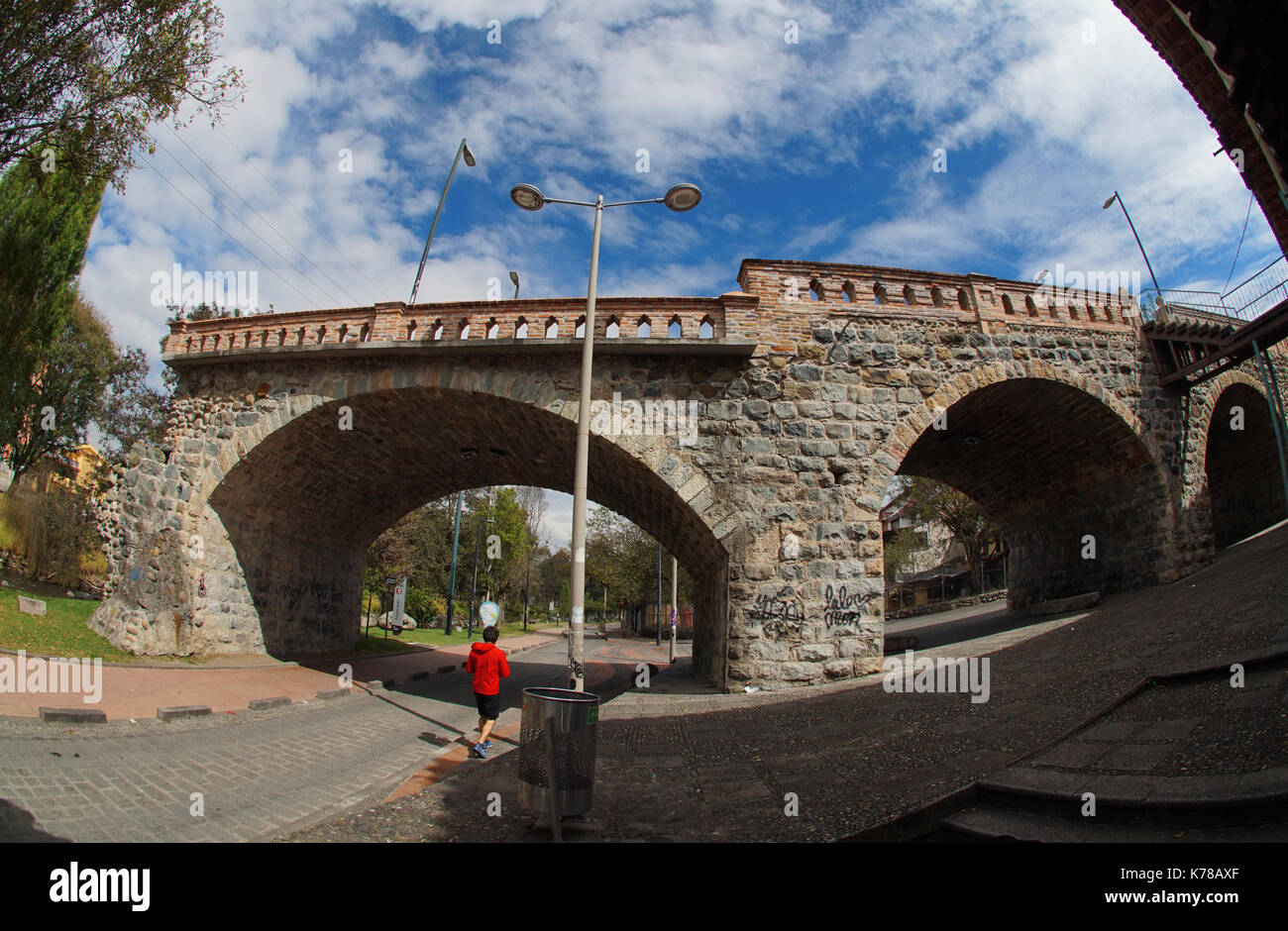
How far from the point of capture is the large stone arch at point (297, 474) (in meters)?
10.2

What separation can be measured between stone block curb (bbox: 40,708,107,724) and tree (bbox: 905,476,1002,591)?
98.9 ft

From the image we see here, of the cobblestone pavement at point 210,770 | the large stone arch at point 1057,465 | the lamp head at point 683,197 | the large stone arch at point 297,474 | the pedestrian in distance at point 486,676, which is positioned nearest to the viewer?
the cobblestone pavement at point 210,770

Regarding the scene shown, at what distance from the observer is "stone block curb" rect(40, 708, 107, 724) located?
6652mm

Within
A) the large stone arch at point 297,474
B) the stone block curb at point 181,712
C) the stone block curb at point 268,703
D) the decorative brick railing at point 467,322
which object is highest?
the decorative brick railing at point 467,322

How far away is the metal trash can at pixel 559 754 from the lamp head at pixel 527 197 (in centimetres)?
706

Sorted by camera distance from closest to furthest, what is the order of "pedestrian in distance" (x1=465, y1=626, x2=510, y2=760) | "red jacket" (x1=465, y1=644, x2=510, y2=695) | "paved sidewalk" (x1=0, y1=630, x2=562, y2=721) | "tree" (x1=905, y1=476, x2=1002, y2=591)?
1. "pedestrian in distance" (x1=465, y1=626, x2=510, y2=760)
2. "red jacket" (x1=465, y1=644, x2=510, y2=695)
3. "paved sidewalk" (x1=0, y1=630, x2=562, y2=721)
4. "tree" (x1=905, y1=476, x2=1002, y2=591)

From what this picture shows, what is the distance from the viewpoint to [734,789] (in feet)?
15.3

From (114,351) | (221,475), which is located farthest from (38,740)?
(114,351)

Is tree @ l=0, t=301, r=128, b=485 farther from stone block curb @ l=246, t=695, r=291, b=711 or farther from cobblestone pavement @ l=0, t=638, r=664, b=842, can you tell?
cobblestone pavement @ l=0, t=638, r=664, b=842

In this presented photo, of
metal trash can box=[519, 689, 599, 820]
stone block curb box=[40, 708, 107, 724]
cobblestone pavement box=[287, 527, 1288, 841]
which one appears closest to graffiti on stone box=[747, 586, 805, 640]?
cobblestone pavement box=[287, 527, 1288, 841]

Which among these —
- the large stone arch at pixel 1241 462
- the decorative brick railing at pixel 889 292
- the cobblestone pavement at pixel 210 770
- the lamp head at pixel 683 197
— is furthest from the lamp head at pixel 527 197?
the large stone arch at pixel 1241 462

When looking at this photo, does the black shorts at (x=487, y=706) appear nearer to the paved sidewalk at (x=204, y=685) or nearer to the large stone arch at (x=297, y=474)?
the large stone arch at (x=297, y=474)

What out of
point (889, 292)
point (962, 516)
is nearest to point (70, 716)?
point (889, 292)

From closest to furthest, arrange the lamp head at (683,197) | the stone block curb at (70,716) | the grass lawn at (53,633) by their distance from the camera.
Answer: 1. the stone block curb at (70,716)
2. the lamp head at (683,197)
3. the grass lawn at (53,633)
